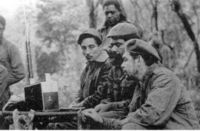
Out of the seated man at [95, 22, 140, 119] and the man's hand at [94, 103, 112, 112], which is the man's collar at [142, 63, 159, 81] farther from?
the man's hand at [94, 103, 112, 112]

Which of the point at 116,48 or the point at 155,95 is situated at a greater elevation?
the point at 116,48

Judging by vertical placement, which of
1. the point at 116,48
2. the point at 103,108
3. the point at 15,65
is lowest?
the point at 103,108

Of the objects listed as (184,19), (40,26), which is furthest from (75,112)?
(184,19)

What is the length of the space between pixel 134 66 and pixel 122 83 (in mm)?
735

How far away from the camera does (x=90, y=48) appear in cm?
374

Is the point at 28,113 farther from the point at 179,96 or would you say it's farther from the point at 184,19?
the point at 184,19

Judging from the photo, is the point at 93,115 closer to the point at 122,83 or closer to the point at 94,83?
the point at 122,83

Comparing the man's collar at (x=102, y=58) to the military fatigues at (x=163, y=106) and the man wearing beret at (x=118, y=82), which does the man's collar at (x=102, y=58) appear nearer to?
the man wearing beret at (x=118, y=82)

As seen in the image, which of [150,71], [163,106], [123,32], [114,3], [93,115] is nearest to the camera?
[163,106]

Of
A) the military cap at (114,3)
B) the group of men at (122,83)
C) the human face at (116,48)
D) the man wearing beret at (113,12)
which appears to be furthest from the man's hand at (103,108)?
the military cap at (114,3)

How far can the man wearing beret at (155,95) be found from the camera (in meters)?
2.52

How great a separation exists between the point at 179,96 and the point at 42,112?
126cm

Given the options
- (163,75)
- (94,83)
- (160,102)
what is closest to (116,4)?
(94,83)

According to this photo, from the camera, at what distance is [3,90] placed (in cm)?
412
